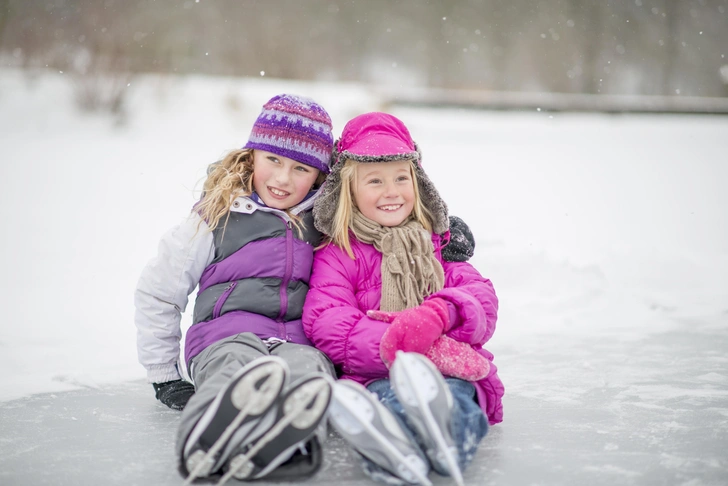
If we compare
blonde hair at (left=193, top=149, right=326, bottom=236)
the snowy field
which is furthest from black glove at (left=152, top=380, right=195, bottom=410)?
blonde hair at (left=193, top=149, right=326, bottom=236)

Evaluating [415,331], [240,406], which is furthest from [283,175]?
[240,406]

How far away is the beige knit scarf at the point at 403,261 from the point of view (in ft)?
7.81

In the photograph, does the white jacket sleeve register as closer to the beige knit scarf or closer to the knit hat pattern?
the knit hat pattern

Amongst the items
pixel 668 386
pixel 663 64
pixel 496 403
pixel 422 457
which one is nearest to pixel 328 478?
pixel 422 457

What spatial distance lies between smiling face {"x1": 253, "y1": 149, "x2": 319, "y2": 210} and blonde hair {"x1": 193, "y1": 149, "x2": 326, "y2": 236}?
43 mm

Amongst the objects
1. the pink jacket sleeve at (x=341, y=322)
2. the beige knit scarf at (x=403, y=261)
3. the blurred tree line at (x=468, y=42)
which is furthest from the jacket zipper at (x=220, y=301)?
the blurred tree line at (x=468, y=42)

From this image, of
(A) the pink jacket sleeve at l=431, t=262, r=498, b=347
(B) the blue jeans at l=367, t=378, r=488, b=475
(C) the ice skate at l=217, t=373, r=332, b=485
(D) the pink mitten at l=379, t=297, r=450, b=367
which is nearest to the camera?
(C) the ice skate at l=217, t=373, r=332, b=485

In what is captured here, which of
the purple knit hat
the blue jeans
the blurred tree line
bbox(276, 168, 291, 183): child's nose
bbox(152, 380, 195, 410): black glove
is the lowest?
bbox(152, 380, 195, 410): black glove

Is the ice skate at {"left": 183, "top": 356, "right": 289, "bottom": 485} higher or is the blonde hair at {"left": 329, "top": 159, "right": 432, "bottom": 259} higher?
the blonde hair at {"left": 329, "top": 159, "right": 432, "bottom": 259}

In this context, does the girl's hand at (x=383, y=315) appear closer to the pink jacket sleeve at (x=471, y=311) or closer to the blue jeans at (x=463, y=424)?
the pink jacket sleeve at (x=471, y=311)

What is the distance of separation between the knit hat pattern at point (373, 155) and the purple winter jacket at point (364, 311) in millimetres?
99

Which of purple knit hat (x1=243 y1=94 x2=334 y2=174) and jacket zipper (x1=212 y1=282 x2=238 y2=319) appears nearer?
jacket zipper (x1=212 y1=282 x2=238 y2=319)

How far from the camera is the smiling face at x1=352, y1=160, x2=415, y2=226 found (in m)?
2.51

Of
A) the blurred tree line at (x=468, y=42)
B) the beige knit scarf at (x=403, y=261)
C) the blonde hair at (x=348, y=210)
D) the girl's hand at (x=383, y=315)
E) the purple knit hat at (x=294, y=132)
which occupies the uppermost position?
the blurred tree line at (x=468, y=42)
